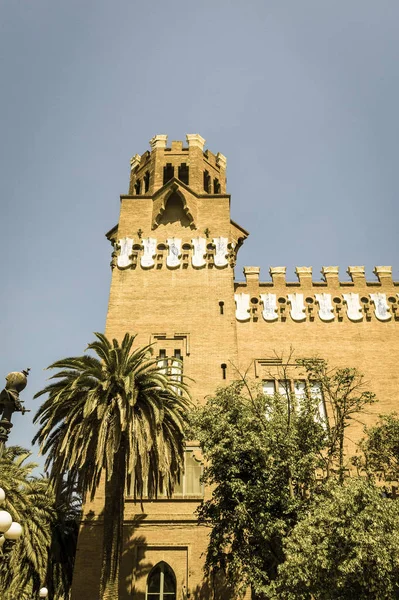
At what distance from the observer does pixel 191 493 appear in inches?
739

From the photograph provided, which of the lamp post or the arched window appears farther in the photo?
the arched window

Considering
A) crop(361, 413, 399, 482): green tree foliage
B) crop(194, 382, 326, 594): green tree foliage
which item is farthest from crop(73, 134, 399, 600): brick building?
crop(361, 413, 399, 482): green tree foliage

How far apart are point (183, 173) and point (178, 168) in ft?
2.30

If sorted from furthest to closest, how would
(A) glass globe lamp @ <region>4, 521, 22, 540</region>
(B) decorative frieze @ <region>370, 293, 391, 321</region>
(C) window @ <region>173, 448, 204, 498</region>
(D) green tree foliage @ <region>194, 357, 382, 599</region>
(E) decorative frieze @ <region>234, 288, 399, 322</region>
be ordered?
1. (B) decorative frieze @ <region>370, 293, 391, 321</region>
2. (E) decorative frieze @ <region>234, 288, 399, 322</region>
3. (C) window @ <region>173, 448, 204, 498</region>
4. (D) green tree foliage @ <region>194, 357, 382, 599</region>
5. (A) glass globe lamp @ <region>4, 521, 22, 540</region>

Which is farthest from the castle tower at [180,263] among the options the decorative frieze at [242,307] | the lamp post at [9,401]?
the lamp post at [9,401]

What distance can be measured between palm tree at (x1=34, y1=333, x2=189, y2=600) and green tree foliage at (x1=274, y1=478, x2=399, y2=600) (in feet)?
14.2

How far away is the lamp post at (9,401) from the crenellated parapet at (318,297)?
13.1 m

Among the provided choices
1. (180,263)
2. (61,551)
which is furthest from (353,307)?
(61,551)

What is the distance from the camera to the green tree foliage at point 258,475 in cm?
1358

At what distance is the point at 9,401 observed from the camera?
11.0 m

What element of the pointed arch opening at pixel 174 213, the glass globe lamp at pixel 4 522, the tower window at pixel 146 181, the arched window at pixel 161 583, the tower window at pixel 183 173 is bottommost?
the glass globe lamp at pixel 4 522

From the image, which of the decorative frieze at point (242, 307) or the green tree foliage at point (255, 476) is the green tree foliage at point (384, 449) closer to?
the green tree foliage at point (255, 476)

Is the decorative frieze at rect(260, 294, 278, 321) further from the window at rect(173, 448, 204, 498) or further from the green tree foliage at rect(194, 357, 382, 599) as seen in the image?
the green tree foliage at rect(194, 357, 382, 599)

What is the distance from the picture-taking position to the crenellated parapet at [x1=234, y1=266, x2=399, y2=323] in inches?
925
